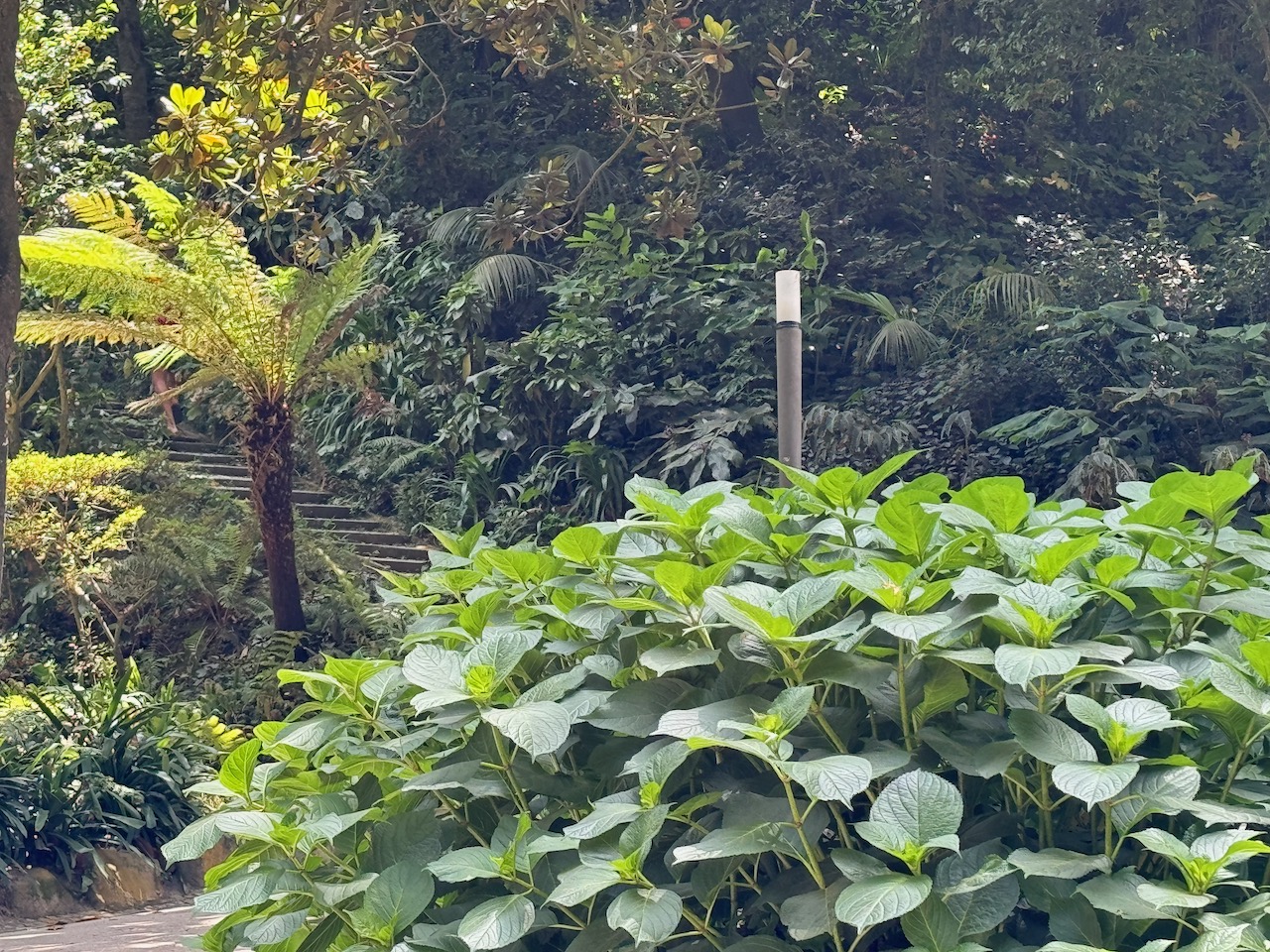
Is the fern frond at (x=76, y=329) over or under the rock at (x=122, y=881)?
over

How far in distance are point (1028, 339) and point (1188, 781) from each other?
1062 cm

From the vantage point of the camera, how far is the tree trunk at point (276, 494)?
31.2 ft

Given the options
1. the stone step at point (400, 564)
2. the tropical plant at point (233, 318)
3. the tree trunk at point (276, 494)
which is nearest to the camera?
the tropical plant at point (233, 318)

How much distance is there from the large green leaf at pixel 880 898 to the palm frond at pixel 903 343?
1072 centimetres

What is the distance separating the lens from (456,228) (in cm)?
1362

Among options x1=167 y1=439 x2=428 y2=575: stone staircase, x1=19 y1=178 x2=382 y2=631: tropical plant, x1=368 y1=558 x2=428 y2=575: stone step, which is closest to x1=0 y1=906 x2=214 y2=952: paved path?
x1=19 y1=178 x2=382 y2=631: tropical plant

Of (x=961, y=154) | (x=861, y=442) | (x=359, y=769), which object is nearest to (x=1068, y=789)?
(x=359, y=769)

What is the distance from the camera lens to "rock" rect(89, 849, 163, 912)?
245 inches

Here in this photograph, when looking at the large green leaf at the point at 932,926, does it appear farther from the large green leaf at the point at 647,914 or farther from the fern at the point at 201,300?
the fern at the point at 201,300

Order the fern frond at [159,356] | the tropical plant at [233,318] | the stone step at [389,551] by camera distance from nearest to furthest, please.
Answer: the tropical plant at [233,318], the fern frond at [159,356], the stone step at [389,551]

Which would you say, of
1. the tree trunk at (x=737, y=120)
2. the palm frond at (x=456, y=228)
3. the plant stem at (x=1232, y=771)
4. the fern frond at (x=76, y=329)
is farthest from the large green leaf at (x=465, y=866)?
the tree trunk at (x=737, y=120)

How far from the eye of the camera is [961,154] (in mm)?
14164

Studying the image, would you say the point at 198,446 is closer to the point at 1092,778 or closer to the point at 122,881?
the point at 122,881

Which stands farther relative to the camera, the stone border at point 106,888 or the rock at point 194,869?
the rock at point 194,869
